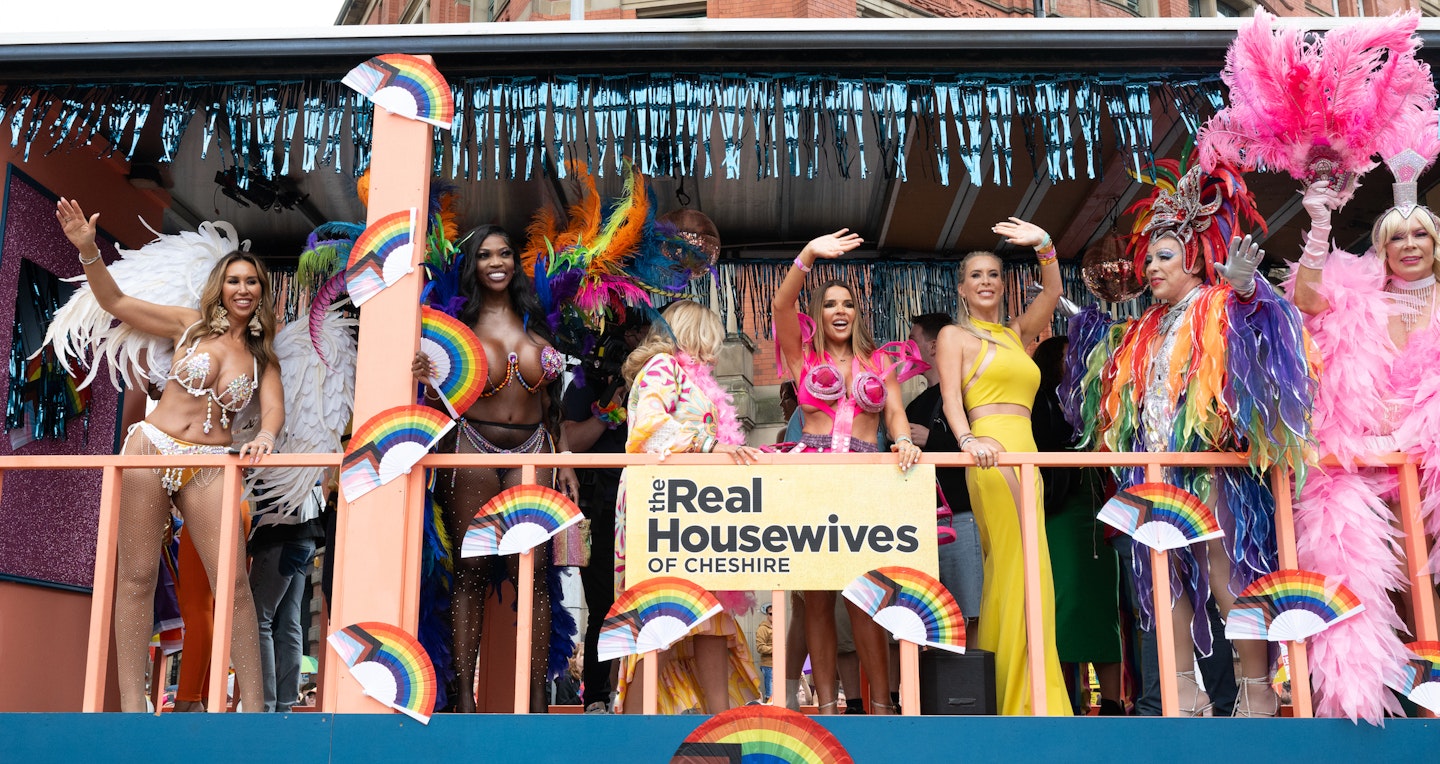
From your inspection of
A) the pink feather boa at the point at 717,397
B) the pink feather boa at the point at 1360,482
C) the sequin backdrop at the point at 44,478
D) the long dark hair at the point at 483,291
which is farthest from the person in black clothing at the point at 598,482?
the pink feather boa at the point at 1360,482

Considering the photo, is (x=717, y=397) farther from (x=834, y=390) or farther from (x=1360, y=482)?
(x=1360, y=482)

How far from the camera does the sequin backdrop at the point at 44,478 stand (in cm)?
480

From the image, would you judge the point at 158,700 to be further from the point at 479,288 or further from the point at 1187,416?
the point at 1187,416

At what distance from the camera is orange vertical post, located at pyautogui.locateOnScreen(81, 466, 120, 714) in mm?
3734

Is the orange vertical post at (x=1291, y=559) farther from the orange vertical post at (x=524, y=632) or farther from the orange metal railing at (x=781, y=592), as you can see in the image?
the orange vertical post at (x=524, y=632)

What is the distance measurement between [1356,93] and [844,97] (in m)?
1.75

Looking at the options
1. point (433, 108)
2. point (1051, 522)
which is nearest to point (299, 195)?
point (433, 108)

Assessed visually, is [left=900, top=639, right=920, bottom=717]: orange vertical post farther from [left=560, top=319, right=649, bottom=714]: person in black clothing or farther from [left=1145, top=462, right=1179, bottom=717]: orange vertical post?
[left=560, top=319, right=649, bottom=714]: person in black clothing

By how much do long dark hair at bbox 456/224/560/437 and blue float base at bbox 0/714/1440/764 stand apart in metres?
1.58

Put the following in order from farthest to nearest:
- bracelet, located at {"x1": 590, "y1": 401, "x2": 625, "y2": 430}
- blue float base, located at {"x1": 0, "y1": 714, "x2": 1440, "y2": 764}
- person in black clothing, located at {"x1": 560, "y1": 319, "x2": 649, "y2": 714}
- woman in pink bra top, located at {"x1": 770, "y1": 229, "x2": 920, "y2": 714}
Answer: bracelet, located at {"x1": 590, "y1": 401, "x2": 625, "y2": 430}, person in black clothing, located at {"x1": 560, "y1": 319, "x2": 649, "y2": 714}, woman in pink bra top, located at {"x1": 770, "y1": 229, "x2": 920, "y2": 714}, blue float base, located at {"x1": 0, "y1": 714, "x2": 1440, "y2": 764}

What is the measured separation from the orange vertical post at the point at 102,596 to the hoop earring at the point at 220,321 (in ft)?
2.61

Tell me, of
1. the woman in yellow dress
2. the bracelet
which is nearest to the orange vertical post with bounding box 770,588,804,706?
the woman in yellow dress

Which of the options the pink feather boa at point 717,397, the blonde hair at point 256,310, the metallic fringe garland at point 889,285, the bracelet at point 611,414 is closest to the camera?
the pink feather boa at point 717,397

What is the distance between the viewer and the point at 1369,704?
369cm
